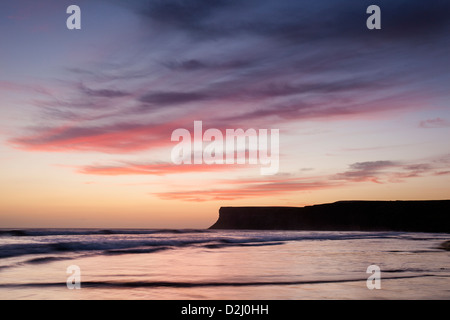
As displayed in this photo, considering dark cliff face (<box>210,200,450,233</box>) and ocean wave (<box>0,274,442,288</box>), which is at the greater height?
ocean wave (<box>0,274,442,288</box>)

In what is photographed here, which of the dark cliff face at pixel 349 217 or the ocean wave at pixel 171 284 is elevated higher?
the ocean wave at pixel 171 284

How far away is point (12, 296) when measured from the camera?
834 centimetres

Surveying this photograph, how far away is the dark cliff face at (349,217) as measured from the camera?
89250 mm

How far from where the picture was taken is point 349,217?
10425 centimetres

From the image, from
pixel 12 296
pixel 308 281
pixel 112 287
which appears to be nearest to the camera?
pixel 12 296

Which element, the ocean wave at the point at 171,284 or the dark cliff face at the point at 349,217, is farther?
the dark cliff face at the point at 349,217

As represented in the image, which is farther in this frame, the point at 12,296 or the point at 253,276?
the point at 253,276

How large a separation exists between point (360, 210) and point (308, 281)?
98512 millimetres

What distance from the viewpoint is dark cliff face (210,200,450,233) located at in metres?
89.2

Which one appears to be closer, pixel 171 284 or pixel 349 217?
pixel 171 284

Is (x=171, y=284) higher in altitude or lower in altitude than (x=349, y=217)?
higher

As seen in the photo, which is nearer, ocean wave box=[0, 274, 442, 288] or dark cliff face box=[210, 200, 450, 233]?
ocean wave box=[0, 274, 442, 288]
